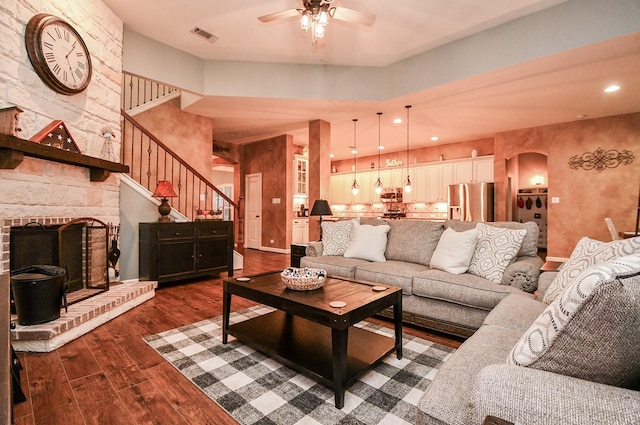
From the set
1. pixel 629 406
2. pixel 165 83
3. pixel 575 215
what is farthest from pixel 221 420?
pixel 575 215

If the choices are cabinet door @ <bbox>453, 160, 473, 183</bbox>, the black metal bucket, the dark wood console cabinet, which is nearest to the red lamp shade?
the dark wood console cabinet

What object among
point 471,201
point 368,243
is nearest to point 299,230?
→ point 471,201

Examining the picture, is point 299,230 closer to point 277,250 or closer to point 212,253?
point 277,250

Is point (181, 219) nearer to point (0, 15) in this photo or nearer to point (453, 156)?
point (0, 15)

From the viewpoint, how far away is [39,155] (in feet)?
8.30

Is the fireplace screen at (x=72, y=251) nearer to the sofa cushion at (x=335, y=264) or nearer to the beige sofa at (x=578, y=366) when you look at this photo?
the sofa cushion at (x=335, y=264)

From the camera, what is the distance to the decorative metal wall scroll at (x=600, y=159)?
5.80 metres

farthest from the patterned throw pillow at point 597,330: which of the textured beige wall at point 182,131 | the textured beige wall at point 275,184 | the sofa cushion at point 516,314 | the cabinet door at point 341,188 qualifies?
the cabinet door at point 341,188

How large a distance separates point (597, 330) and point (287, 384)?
5.39ft

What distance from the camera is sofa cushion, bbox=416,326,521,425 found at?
997 millimetres

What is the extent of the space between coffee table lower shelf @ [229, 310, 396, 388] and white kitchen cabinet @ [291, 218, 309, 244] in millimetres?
5311

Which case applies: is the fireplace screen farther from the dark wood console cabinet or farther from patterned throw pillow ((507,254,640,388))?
patterned throw pillow ((507,254,640,388))

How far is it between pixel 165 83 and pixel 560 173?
7540 millimetres

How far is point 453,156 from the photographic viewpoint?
26.8 ft
